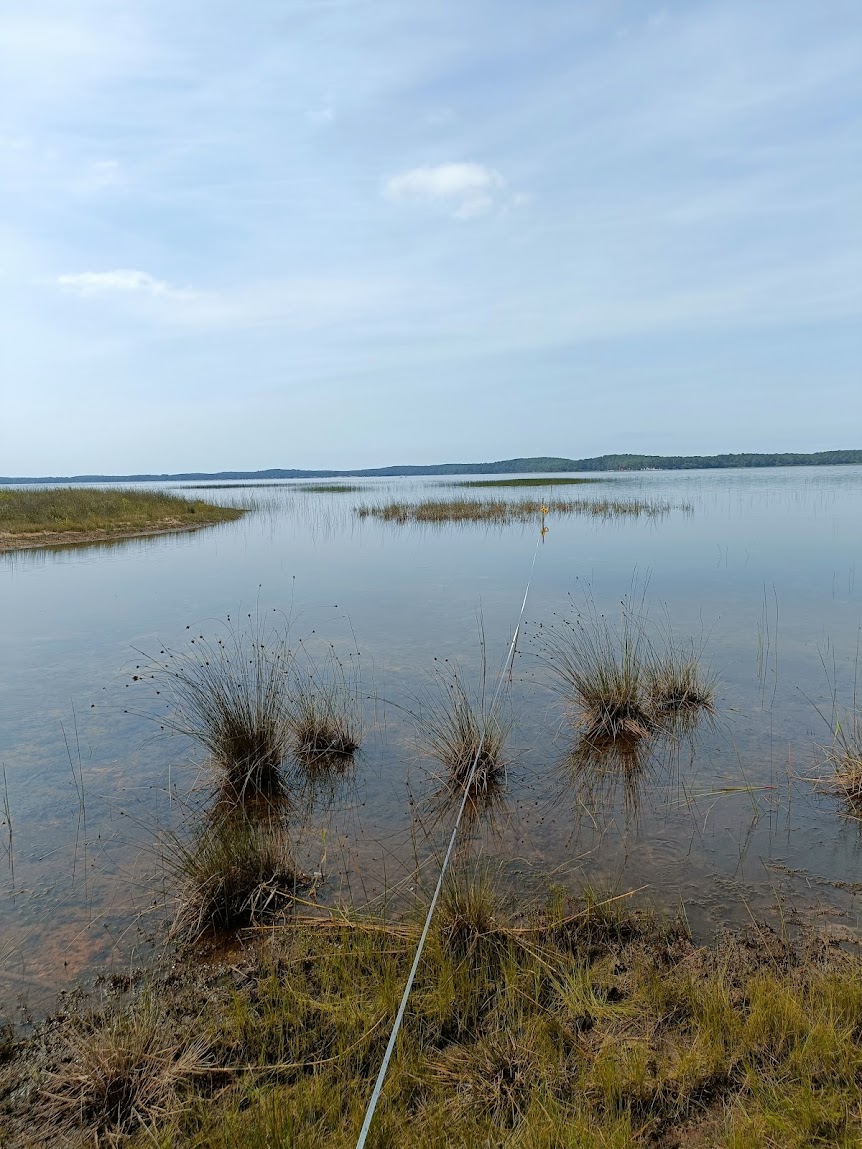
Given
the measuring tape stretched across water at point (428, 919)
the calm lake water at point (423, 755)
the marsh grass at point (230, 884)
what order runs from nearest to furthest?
the measuring tape stretched across water at point (428, 919) → the marsh grass at point (230, 884) → the calm lake water at point (423, 755)

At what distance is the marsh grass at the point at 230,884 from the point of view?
11.1 feet

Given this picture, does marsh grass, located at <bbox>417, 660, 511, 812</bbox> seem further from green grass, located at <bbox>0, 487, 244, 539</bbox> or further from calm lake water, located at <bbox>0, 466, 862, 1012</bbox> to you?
green grass, located at <bbox>0, 487, 244, 539</bbox>

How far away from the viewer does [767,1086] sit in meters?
2.22

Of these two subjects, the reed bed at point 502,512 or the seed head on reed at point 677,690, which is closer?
the seed head on reed at point 677,690

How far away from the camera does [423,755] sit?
544 cm

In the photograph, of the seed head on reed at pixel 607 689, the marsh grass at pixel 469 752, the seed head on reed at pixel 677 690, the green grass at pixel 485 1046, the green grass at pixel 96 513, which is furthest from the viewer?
the green grass at pixel 96 513

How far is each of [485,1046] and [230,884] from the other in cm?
156

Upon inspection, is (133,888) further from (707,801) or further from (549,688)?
(549,688)

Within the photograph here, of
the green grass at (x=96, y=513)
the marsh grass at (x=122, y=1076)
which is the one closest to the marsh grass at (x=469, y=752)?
the marsh grass at (x=122, y=1076)

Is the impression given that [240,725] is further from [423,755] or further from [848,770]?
[848,770]

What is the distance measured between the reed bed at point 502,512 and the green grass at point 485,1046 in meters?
22.6

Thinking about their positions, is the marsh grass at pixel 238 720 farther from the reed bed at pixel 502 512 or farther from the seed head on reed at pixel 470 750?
the reed bed at pixel 502 512

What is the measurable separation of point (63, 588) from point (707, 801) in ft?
41.3

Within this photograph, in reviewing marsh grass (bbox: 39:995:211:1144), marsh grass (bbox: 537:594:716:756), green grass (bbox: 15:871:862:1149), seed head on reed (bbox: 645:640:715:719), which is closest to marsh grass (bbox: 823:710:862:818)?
marsh grass (bbox: 537:594:716:756)
